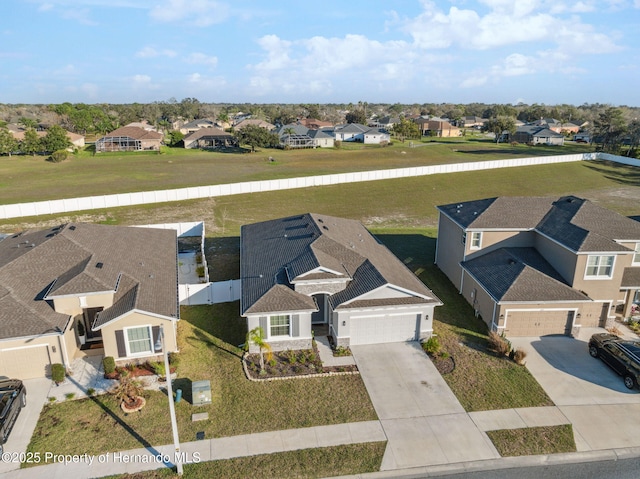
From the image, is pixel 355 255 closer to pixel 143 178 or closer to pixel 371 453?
pixel 371 453

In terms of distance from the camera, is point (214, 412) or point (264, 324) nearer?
point (214, 412)

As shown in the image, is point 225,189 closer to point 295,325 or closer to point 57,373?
point 295,325

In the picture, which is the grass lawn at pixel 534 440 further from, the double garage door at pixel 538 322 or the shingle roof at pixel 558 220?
the shingle roof at pixel 558 220

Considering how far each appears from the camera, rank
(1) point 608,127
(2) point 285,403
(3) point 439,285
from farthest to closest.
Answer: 1. (1) point 608,127
2. (3) point 439,285
3. (2) point 285,403

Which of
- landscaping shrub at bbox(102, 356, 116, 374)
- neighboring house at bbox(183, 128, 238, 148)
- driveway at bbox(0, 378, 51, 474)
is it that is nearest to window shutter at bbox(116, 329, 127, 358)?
landscaping shrub at bbox(102, 356, 116, 374)

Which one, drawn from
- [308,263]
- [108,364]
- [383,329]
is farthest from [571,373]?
[108,364]

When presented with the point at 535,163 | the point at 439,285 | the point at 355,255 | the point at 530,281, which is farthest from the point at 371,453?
the point at 535,163

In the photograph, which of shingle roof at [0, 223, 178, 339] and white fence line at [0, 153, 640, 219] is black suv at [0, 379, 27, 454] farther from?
white fence line at [0, 153, 640, 219]
